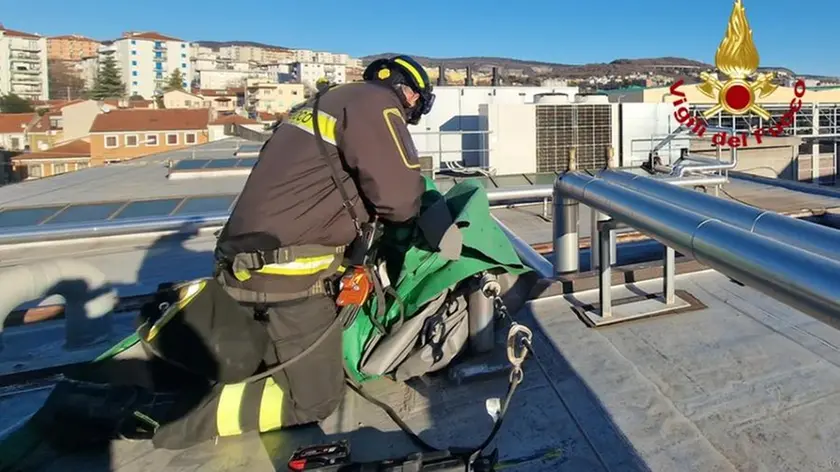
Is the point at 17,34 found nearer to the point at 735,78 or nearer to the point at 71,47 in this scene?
the point at 71,47

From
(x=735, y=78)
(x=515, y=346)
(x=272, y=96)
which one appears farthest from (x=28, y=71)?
(x=515, y=346)

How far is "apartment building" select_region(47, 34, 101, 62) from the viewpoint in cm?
12350

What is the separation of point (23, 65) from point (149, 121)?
66.5 m

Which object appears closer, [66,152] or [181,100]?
[66,152]

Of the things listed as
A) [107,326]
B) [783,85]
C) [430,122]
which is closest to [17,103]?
[430,122]

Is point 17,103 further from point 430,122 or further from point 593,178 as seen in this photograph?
point 593,178

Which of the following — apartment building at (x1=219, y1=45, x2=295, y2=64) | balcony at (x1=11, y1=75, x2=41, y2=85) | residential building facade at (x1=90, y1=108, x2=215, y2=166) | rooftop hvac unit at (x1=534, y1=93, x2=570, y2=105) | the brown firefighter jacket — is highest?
apartment building at (x1=219, y1=45, x2=295, y2=64)

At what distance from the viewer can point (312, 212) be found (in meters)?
1.99

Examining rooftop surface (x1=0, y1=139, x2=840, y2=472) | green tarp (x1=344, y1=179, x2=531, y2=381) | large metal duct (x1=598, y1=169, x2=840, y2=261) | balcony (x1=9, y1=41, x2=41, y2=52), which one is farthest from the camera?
balcony (x1=9, y1=41, x2=41, y2=52)

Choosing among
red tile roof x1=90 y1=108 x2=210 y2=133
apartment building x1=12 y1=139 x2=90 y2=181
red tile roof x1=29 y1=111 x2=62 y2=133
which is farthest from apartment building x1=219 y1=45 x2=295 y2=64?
apartment building x1=12 y1=139 x2=90 y2=181

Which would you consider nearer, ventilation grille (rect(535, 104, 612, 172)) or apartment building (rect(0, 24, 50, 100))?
ventilation grille (rect(535, 104, 612, 172))

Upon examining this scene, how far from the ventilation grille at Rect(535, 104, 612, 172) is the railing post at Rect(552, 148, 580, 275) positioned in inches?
342

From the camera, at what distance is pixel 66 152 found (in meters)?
40.2

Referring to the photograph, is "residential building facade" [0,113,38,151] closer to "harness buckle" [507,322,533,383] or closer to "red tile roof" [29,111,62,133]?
"red tile roof" [29,111,62,133]
